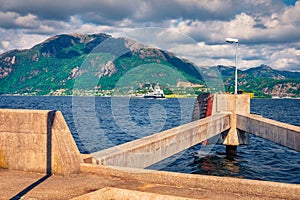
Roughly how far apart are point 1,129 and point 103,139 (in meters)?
26.5

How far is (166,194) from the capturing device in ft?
22.5

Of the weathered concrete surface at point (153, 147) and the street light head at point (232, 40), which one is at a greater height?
the street light head at point (232, 40)

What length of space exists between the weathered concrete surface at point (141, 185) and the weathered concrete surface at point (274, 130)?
6378 mm

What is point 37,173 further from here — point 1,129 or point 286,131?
point 286,131

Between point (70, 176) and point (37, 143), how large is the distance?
4.21 ft

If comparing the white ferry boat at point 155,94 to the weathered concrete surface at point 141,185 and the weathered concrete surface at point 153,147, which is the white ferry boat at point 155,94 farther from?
the weathered concrete surface at point 141,185

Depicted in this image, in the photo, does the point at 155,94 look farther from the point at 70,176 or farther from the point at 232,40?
the point at 70,176

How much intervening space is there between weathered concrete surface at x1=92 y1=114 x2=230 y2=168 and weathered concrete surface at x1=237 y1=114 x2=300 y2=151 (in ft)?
7.39

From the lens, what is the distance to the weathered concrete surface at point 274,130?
42.2ft

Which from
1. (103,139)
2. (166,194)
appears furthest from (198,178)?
(103,139)

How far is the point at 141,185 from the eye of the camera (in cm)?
751

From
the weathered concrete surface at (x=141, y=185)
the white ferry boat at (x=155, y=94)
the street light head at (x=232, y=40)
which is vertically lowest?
the weathered concrete surface at (x=141, y=185)

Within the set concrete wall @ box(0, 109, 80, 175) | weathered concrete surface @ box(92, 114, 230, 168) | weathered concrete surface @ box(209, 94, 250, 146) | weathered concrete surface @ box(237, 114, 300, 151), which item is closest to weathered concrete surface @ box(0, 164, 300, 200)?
concrete wall @ box(0, 109, 80, 175)

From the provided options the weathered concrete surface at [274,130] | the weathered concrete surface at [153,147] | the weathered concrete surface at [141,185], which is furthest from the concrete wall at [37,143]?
the weathered concrete surface at [274,130]
